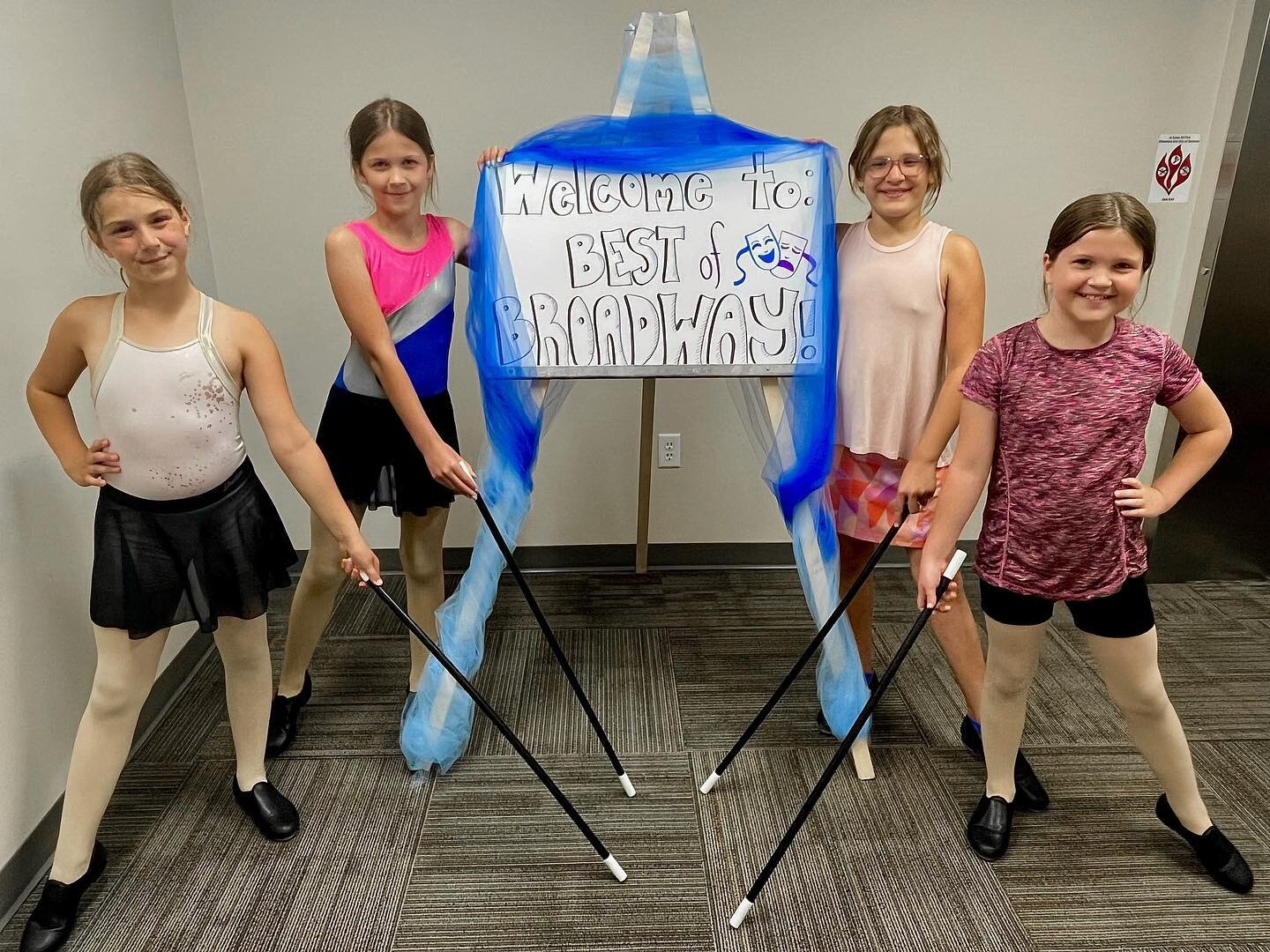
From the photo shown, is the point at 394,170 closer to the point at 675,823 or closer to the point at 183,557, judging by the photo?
the point at 183,557

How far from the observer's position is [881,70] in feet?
8.45

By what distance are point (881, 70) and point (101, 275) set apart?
2172 millimetres

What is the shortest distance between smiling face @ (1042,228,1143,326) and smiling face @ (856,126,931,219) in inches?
16.4

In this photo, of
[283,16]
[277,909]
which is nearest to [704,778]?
[277,909]

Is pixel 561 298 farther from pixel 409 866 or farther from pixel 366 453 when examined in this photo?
pixel 409 866

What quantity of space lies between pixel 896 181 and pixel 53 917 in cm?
214

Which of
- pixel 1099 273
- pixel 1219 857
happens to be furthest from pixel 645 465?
pixel 1219 857

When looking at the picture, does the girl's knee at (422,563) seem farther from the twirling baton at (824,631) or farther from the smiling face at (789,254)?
the smiling face at (789,254)

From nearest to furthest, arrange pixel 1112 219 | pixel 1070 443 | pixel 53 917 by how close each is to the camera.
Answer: pixel 1112 219 < pixel 1070 443 < pixel 53 917

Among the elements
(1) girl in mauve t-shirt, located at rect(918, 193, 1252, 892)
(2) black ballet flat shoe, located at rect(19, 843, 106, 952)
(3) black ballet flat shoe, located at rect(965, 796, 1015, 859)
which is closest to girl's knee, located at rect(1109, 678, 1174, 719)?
(1) girl in mauve t-shirt, located at rect(918, 193, 1252, 892)

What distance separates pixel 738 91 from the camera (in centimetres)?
260

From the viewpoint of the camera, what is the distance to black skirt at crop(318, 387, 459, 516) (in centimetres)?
200

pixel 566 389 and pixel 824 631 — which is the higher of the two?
pixel 566 389

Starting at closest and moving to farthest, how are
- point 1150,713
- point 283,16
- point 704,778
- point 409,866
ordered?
point 1150,713
point 409,866
point 704,778
point 283,16
